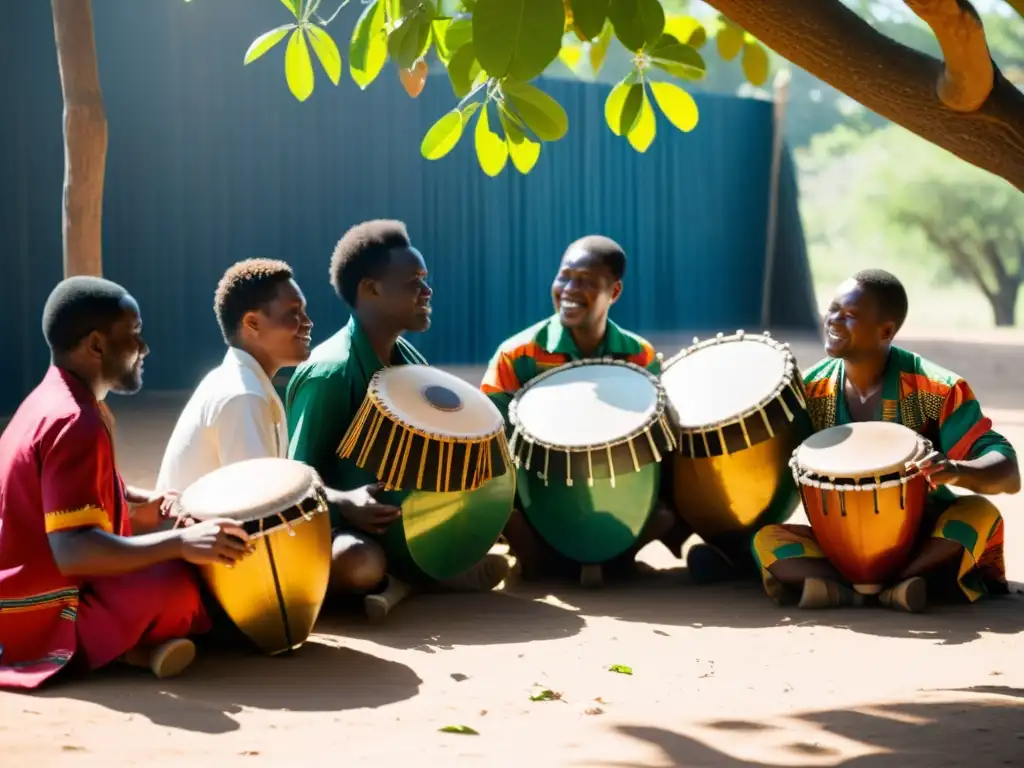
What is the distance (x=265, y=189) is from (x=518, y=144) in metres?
10.0

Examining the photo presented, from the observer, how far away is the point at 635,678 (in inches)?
166

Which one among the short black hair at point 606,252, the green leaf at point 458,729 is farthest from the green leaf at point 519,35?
the short black hair at point 606,252

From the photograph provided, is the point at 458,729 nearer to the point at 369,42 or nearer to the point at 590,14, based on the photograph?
the point at 590,14

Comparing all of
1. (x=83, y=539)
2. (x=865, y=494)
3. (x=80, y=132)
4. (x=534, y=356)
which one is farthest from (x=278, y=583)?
(x=80, y=132)

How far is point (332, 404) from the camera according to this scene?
194 inches

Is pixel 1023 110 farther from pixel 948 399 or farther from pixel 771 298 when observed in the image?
pixel 771 298

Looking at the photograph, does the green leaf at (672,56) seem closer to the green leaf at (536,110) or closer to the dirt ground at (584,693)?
the green leaf at (536,110)

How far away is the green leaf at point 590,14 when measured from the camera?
114 inches

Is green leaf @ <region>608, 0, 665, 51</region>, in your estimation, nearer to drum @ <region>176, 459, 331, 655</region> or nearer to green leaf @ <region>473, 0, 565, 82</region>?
green leaf @ <region>473, 0, 565, 82</region>

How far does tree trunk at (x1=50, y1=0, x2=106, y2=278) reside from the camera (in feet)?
23.0

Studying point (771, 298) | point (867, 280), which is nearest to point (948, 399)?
point (867, 280)

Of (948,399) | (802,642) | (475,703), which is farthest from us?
(948,399)

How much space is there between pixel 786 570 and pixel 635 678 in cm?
122

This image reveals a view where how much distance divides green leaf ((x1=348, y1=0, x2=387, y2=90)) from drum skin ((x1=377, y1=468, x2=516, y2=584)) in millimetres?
1540
